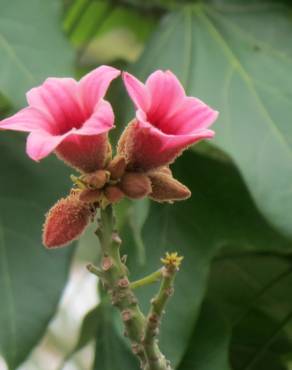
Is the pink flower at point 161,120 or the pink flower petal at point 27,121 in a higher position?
the pink flower at point 161,120

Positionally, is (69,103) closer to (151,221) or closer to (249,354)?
(151,221)

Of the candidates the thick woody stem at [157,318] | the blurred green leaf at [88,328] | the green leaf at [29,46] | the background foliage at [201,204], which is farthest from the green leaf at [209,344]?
the thick woody stem at [157,318]

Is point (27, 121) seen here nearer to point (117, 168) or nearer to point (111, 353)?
point (117, 168)

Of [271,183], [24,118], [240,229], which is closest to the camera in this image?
[24,118]

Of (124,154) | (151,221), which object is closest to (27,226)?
(151,221)

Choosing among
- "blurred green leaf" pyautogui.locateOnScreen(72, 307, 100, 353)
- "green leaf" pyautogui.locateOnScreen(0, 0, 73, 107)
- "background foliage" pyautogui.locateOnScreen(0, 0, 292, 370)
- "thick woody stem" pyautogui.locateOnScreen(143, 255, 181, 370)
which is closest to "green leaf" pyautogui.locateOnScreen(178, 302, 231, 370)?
"background foliage" pyautogui.locateOnScreen(0, 0, 292, 370)

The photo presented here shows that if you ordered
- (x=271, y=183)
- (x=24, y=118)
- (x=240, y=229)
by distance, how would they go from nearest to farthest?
(x=24, y=118) → (x=271, y=183) → (x=240, y=229)

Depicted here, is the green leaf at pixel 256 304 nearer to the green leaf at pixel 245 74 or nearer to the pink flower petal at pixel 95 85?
the green leaf at pixel 245 74

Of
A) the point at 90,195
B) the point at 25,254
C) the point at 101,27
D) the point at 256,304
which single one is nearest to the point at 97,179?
the point at 90,195
